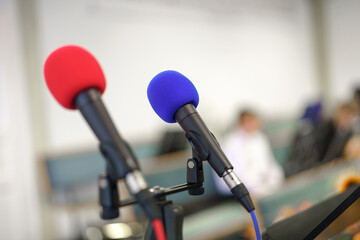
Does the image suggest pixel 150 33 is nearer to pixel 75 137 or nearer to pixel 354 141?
pixel 75 137

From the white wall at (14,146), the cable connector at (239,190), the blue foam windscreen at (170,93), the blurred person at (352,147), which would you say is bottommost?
the cable connector at (239,190)

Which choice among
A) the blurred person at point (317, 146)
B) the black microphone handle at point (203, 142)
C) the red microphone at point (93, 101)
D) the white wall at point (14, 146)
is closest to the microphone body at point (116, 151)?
the red microphone at point (93, 101)

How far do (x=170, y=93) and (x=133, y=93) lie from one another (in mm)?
4430

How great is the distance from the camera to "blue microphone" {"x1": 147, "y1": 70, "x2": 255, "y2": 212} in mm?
690

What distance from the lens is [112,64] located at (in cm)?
500

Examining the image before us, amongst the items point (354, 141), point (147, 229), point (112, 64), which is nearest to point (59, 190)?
point (112, 64)

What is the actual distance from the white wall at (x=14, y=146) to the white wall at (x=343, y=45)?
19.2 feet

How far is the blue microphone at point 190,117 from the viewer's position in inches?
27.2

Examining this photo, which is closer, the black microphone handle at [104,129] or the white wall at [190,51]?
the black microphone handle at [104,129]

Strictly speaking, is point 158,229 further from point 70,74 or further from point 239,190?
point 70,74

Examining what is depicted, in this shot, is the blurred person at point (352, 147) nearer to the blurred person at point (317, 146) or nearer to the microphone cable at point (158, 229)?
the blurred person at point (317, 146)

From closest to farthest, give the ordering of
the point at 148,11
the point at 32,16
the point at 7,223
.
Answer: the point at 7,223
the point at 32,16
the point at 148,11

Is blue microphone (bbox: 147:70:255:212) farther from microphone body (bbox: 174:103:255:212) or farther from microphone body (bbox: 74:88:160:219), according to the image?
microphone body (bbox: 74:88:160:219)

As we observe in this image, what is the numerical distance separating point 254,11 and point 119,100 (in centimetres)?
307
